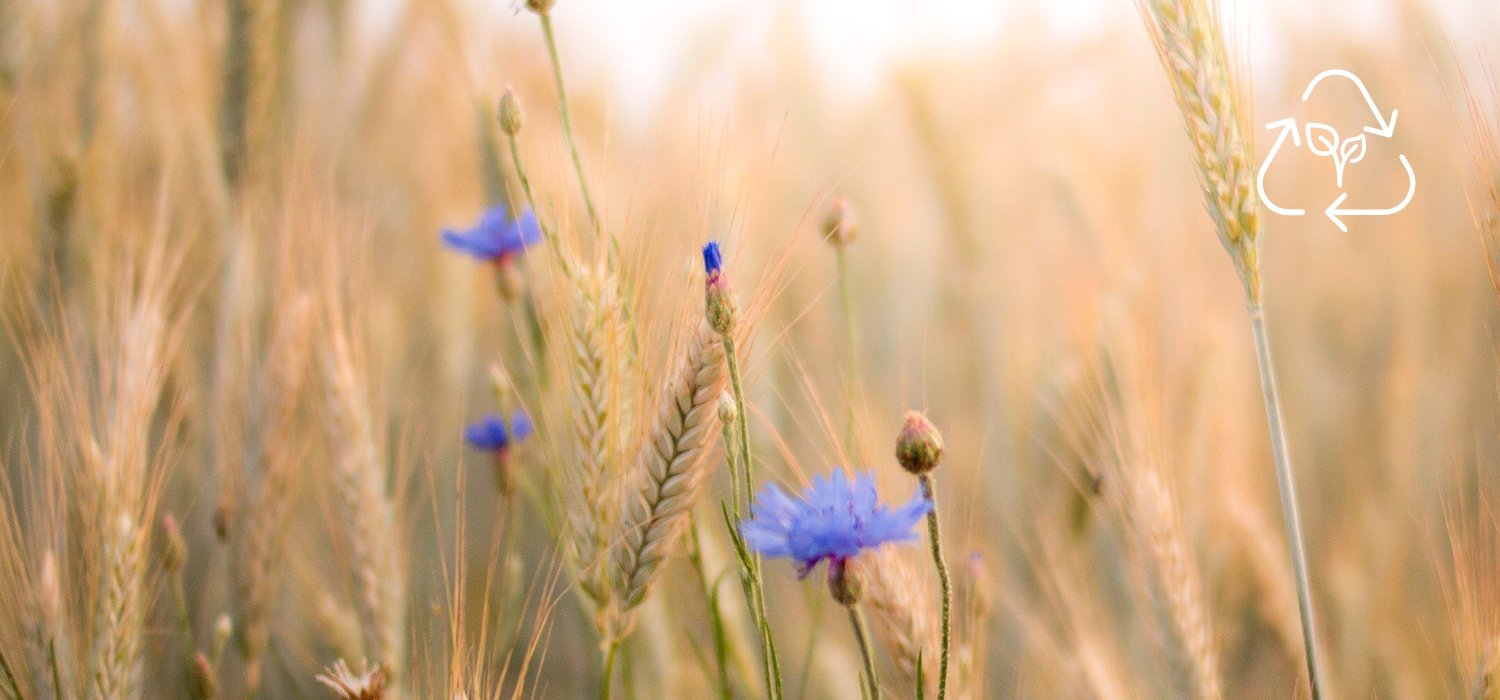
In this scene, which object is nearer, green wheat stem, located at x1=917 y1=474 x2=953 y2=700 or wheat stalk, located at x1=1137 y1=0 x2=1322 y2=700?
green wheat stem, located at x1=917 y1=474 x2=953 y2=700

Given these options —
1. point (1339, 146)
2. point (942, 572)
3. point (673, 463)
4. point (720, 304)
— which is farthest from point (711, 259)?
point (1339, 146)

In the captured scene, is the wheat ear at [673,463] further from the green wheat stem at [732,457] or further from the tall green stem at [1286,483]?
the tall green stem at [1286,483]

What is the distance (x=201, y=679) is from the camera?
99cm

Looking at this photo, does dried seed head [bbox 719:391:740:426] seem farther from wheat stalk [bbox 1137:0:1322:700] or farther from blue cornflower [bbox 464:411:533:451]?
blue cornflower [bbox 464:411:533:451]

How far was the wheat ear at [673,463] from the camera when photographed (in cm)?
71

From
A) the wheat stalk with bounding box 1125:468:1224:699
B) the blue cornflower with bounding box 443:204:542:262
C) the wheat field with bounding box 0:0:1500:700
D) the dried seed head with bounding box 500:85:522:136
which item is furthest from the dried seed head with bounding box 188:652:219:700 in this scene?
the wheat stalk with bounding box 1125:468:1224:699

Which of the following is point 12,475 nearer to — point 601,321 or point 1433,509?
point 601,321

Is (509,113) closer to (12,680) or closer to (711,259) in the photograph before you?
(711,259)

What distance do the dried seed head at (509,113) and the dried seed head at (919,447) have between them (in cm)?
43

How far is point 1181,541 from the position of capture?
2.97 feet

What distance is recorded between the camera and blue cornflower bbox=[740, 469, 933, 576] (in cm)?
62

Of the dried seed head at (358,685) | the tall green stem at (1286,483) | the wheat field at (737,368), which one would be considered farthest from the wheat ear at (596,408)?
the tall green stem at (1286,483)

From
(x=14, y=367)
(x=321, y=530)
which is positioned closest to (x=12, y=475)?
(x=14, y=367)

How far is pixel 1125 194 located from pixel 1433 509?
0.71 m
